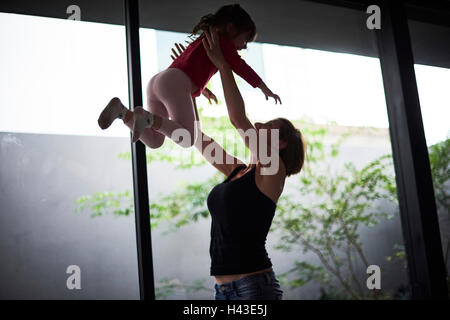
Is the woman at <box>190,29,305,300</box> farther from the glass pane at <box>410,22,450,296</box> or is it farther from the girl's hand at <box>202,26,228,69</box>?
the glass pane at <box>410,22,450,296</box>

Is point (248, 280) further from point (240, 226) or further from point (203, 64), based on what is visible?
point (203, 64)

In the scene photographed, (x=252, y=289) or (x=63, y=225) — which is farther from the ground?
(x=63, y=225)

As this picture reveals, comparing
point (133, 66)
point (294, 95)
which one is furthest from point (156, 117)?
point (294, 95)

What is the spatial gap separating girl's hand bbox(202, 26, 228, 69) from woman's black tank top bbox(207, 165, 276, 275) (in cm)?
44

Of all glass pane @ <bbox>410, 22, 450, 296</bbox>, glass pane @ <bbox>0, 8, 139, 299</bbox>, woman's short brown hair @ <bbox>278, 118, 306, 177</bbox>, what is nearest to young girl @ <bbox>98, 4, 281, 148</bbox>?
woman's short brown hair @ <bbox>278, 118, 306, 177</bbox>

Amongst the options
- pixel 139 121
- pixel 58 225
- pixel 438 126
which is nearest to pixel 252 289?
pixel 139 121

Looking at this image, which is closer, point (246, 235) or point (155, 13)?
point (246, 235)

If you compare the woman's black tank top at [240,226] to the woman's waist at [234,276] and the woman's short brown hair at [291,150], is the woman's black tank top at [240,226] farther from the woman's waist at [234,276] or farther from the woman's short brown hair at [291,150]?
the woman's short brown hair at [291,150]

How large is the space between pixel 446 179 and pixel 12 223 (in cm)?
253

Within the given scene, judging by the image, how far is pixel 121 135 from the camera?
7.24ft

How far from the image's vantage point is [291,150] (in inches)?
70.8

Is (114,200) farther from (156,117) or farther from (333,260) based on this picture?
(333,260)

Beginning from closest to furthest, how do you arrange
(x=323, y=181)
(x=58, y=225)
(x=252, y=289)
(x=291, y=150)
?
(x=252, y=289), (x=291, y=150), (x=58, y=225), (x=323, y=181)

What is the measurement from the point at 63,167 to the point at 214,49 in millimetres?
930
